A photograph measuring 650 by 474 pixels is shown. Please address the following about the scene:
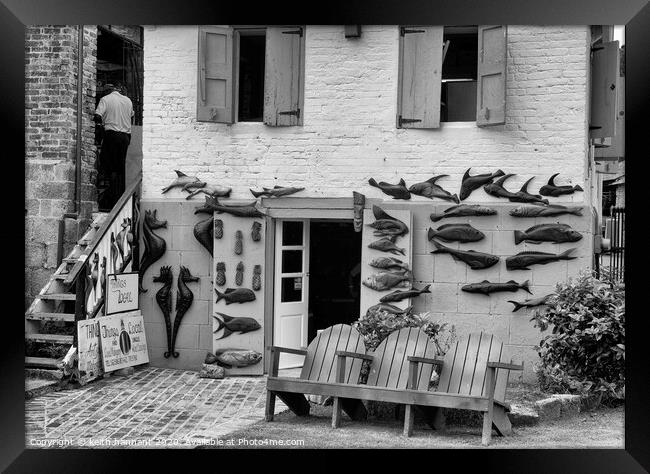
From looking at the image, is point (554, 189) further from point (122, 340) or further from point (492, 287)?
point (122, 340)

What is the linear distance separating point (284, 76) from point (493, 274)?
3208mm

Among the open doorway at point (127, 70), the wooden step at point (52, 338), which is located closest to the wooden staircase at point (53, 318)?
the wooden step at point (52, 338)

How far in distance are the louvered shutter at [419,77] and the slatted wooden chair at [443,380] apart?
312 cm

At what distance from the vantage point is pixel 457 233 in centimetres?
1023

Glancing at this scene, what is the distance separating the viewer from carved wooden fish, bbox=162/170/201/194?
432 inches

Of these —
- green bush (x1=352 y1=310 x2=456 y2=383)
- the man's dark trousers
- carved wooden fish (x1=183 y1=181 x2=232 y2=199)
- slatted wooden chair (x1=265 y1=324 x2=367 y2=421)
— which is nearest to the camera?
slatted wooden chair (x1=265 y1=324 x2=367 y2=421)

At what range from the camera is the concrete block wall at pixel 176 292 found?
10961mm

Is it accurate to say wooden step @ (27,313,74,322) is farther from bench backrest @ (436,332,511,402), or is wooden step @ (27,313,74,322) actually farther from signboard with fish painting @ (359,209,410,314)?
bench backrest @ (436,332,511,402)

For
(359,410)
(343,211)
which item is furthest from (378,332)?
(343,211)

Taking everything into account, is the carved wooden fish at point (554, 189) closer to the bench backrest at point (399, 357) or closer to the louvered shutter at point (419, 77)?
the louvered shutter at point (419, 77)

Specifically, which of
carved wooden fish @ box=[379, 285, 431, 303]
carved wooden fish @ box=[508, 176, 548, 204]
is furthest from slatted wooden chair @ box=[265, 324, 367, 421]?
carved wooden fish @ box=[508, 176, 548, 204]

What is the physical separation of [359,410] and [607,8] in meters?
3.89

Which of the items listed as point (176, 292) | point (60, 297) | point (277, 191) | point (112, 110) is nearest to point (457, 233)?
point (277, 191)

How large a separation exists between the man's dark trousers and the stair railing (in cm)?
87
